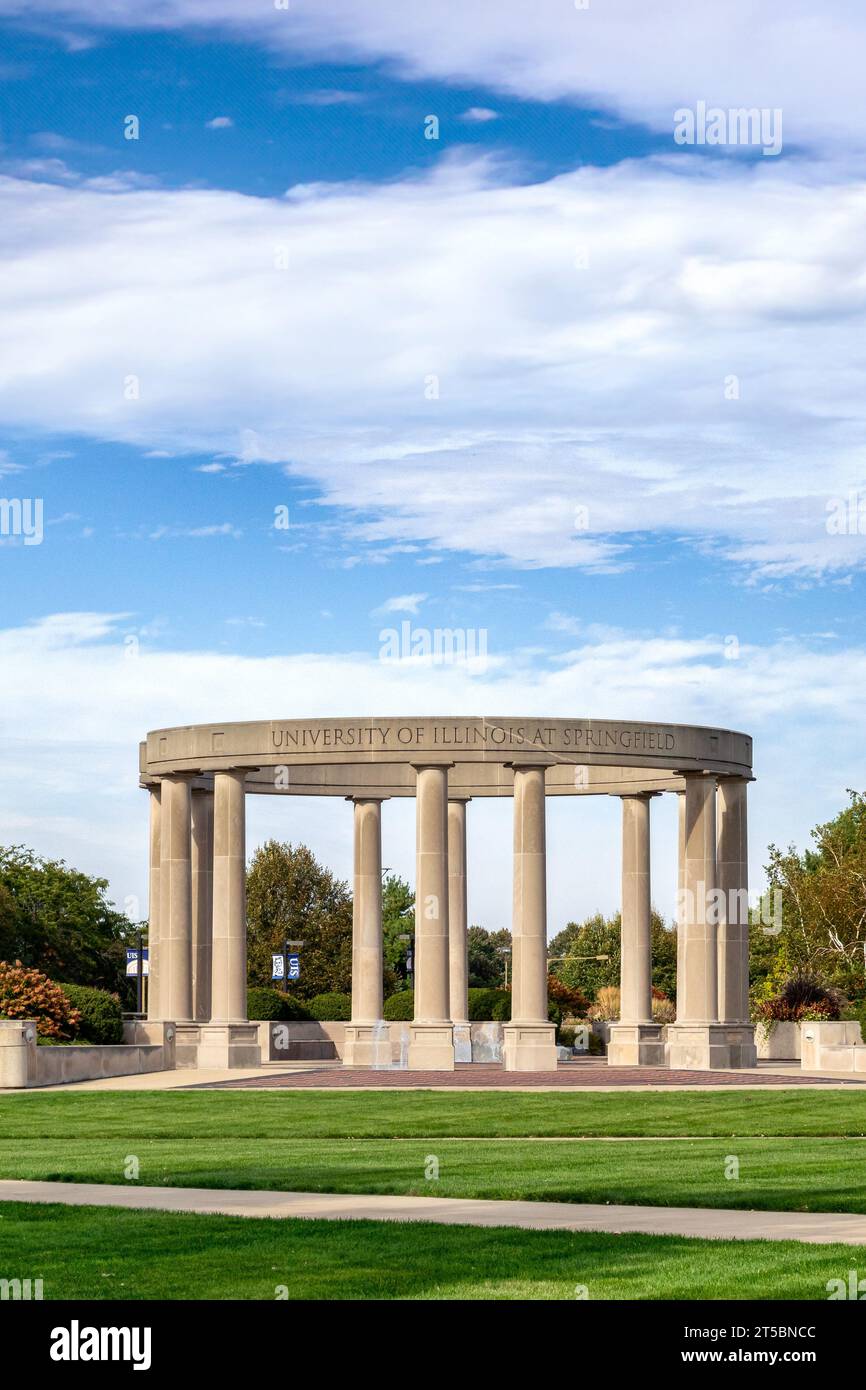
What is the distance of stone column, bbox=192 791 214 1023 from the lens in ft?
235

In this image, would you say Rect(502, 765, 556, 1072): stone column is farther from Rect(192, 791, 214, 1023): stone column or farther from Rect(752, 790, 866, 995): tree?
Rect(752, 790, 866, 995): tree

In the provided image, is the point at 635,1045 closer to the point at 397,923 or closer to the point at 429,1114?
the point at 429,1114

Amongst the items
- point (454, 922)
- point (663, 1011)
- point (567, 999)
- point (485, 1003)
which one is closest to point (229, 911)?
point (454, 922)

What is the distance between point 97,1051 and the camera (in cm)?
5816

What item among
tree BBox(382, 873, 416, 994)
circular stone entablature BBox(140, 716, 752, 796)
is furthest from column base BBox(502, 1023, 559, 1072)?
tree BBox(382, 873, 416, 994)

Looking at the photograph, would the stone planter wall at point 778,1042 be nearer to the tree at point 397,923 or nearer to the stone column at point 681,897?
the stone column at point 681,897

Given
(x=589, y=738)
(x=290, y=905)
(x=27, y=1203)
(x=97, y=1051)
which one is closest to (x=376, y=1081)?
(x=97, y=1051)

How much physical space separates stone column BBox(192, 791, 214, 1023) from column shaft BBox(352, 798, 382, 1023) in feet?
17.4

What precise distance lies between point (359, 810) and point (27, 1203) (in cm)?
4880

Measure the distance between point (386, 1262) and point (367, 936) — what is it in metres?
53.0

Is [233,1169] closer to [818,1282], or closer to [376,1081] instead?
[818,1282]

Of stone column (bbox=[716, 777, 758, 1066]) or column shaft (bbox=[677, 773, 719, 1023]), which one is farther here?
stone column (bbox=[716, 777, 758, 1066])

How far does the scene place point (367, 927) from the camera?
71.9 metres
